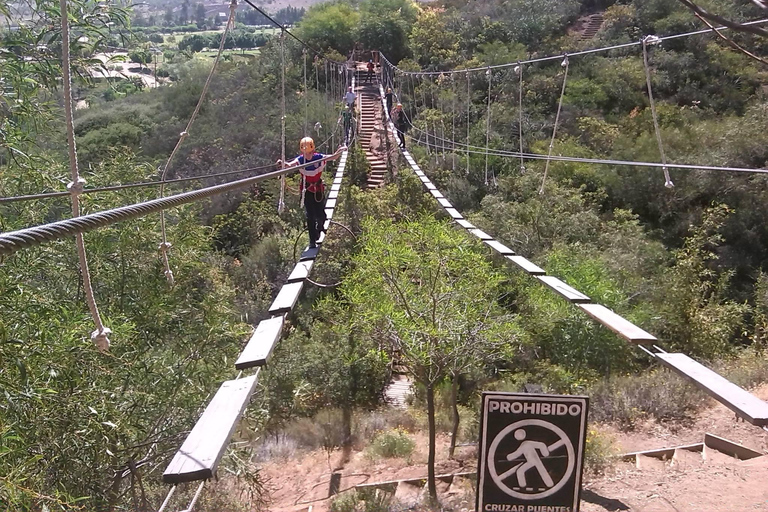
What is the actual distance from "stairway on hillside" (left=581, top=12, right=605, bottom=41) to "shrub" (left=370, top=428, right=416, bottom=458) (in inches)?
719

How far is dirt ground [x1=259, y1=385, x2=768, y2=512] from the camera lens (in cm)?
383

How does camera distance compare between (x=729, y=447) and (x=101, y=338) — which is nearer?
(x=101, y=338)

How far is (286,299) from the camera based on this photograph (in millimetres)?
2789

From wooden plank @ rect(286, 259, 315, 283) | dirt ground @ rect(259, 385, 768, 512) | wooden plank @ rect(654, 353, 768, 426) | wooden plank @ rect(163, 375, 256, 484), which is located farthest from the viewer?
dirt ground @ rect(259, 385, 768, 512)

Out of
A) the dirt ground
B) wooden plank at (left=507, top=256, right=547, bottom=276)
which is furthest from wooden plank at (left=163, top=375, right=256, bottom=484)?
the dirt ground

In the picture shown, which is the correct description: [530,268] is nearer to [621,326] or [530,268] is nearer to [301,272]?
[621,326]

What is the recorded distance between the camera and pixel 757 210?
10.8 meters

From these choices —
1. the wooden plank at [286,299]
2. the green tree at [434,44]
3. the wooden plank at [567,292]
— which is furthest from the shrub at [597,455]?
the green tree at [434,44]

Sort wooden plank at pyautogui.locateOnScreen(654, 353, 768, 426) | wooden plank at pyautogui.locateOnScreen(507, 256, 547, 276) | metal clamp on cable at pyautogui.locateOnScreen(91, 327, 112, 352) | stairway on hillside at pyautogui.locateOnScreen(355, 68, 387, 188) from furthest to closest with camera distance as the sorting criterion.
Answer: stairway on hillside at pyautogui.locateOnScreen(355, 68, 387, 188) → wooden plank at pyautogui.locateOnScreen(507, 256, 547, 276) → metal clamp on cable at pyautogui.locateOnScreen(91, 327, 112, 352) → wooden plank at pyautogui.locateOnScreen(654, 353, 768, 426)

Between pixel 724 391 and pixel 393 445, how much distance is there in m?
5.90

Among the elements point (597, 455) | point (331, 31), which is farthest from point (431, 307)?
point (331, 31)

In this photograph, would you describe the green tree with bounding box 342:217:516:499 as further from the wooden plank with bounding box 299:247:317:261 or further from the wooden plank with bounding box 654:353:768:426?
the wooden plank with bounding box 654:353:768:426

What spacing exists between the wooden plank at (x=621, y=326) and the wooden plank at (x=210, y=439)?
1376mm

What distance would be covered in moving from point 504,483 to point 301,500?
17.8 feet
